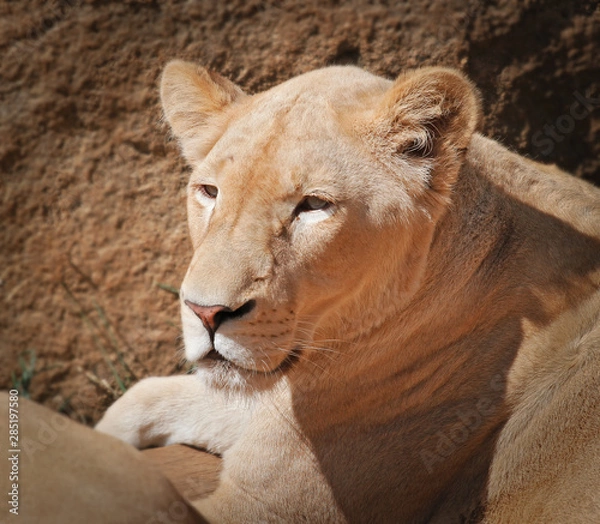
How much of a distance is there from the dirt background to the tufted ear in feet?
5.68

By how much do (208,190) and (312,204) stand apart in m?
0.48

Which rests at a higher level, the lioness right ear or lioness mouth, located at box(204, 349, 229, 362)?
the lioness right ear

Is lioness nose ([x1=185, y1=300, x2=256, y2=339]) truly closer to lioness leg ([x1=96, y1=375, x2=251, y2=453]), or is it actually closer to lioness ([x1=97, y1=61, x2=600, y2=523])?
lioness ([x1=97, y1=61, x2=600, y2=523])

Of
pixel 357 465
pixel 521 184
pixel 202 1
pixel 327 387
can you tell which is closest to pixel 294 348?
pixel 327 387

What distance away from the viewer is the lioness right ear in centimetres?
319

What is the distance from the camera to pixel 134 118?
14.6 feet

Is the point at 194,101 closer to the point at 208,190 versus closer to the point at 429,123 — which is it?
the point at 208,190

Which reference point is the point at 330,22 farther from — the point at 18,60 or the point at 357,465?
the point at 357,465

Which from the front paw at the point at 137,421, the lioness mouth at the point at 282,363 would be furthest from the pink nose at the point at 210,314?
the front paw at the point at 137,421

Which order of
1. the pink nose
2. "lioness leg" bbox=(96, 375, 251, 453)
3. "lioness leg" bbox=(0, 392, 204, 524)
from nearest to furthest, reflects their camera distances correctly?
1. "lioness leg" bbox=(0, 392, 204, 524)
2. the pink nose
3. "lioness leg" bbox=(96, 375, 251, 453)

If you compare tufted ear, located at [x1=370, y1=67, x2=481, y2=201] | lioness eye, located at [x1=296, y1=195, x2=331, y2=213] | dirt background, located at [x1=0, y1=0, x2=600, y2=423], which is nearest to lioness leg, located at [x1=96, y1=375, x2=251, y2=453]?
dirt background, located at [x1=0, y1=0, x2=600, y2=423]

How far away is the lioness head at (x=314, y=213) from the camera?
251 centimetres

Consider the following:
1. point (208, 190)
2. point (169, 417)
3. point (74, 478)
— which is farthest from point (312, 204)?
point (169, 417)

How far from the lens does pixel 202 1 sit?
4266 mm
